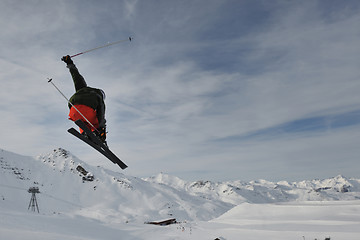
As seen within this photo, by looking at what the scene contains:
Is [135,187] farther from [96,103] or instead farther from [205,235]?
[96,103]

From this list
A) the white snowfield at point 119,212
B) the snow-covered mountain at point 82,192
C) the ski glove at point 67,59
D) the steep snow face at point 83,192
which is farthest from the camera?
the snow-covered mountain at point 82,192

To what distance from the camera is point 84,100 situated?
4484 mm

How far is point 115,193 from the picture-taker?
341ft

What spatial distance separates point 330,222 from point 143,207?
79.9m

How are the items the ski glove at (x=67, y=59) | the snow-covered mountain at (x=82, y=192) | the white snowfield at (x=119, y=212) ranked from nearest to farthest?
1. the ski glove at (x=67, y=59)
2. the white snowfield at (x=119, y=212)
3. the snow-covered mountain at (x=82, y=192)

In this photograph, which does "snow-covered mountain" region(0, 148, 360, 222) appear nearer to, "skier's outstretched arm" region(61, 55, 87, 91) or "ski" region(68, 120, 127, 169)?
"ski" region(68, 120, 127, 169)

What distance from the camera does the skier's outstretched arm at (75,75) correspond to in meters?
4.39

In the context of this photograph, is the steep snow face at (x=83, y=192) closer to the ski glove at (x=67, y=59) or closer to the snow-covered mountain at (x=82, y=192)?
the snow-covered mountain at (x=82, y=192)

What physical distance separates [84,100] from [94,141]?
2.99ft

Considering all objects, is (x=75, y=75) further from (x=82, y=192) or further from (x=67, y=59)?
(x=82, y=192)

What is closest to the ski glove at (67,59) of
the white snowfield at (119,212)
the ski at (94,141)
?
the ski at (94,141)

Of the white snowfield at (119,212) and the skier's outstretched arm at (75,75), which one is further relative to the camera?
the white snowfield at (119,212)

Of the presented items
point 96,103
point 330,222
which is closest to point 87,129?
point 96,103

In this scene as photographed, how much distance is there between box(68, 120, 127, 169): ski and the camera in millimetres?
4529
